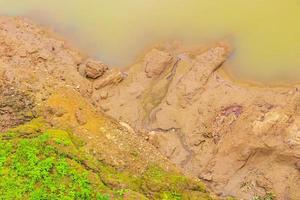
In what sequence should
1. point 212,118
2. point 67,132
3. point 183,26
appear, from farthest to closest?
point 183,26, point 212,118, point 67,132

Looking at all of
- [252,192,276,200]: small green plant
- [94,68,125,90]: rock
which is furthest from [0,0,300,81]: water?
[252,192,276,200]: small green plant

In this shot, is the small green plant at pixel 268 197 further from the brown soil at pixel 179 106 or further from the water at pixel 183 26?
the water at pixel 183 26

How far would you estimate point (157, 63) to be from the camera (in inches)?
655

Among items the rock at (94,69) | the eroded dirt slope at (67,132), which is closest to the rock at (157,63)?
the eroded dirt slope at (67,132)

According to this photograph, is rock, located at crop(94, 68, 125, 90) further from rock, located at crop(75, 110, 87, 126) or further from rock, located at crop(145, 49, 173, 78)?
rock, located at crop(75, 110, 87, 126)

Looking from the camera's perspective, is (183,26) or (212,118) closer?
(212,118)

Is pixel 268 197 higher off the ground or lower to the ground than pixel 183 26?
lower

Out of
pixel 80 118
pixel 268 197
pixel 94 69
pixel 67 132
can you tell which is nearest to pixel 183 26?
pixel 94 69

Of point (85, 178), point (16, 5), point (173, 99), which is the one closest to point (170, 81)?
point (173, 99)

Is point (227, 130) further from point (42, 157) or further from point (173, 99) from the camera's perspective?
point (42, 157)

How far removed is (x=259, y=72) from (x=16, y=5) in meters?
9.22

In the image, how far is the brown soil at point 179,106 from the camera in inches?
573

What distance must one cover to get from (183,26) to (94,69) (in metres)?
3.61

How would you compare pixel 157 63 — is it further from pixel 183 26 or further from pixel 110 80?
pixel 183 26
